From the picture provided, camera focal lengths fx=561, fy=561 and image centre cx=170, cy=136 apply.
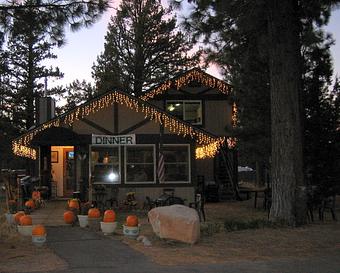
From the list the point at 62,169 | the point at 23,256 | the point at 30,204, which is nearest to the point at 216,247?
the point at 23,256

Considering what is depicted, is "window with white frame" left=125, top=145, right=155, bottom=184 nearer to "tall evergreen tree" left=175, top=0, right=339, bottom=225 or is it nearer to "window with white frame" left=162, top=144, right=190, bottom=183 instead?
"window with white frame" left=162, top=144, right=190, bottom=183

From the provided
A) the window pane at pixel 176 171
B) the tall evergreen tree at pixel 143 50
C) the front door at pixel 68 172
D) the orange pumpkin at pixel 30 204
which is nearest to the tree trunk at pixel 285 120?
the window pane at pixel 176 171

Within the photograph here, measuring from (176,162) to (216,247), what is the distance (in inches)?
445

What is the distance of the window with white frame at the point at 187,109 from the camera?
2984cm

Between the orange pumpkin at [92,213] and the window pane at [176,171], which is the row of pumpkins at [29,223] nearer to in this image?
the orange pumpkin at [92,213]

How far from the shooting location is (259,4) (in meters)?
14.2

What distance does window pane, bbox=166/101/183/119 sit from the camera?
97.9ft

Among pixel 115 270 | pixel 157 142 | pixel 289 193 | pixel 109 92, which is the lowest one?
pixel 115 270

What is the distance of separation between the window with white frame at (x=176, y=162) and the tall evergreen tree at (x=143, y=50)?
1875 cm

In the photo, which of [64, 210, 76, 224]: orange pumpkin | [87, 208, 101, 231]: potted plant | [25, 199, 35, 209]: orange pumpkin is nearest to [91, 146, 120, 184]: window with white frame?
[25, 199, 35, 209]: orange pumpkin

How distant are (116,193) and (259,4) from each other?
1083 centimetres

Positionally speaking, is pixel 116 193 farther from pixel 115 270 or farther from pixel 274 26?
pixel 115 270

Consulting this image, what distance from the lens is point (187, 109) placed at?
30016 mm

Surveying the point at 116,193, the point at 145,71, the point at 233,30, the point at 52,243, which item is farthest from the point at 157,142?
the point at 145,71
